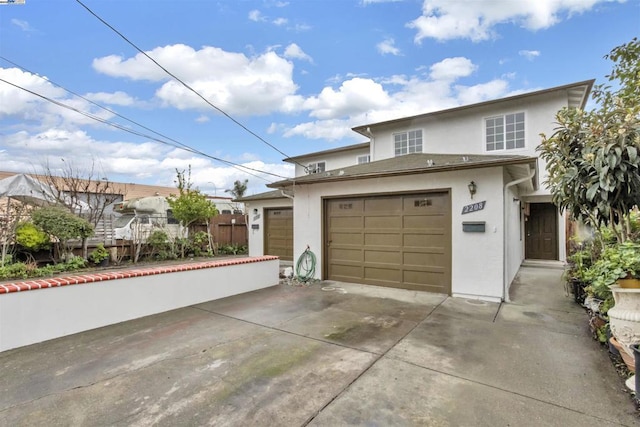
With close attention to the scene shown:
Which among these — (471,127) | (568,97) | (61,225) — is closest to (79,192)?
(61,225)

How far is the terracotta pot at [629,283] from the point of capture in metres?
2.88

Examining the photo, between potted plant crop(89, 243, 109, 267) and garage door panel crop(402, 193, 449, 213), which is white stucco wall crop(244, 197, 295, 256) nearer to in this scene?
potted plant crop(89, 243, 109, 267)

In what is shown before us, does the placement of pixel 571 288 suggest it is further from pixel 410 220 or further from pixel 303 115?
pixel 303 115

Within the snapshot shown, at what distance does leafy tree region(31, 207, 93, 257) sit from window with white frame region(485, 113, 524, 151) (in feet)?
45.7

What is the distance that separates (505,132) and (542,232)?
4.23 m

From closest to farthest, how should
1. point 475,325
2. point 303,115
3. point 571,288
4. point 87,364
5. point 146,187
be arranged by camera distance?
point 87,364 → point 475,325 → point 571,288 → point 303,115 → point 146,187

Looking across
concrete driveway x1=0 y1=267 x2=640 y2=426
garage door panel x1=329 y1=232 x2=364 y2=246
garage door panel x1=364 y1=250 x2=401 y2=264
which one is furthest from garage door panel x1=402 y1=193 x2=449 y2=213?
concrete driveway x1=0 y1=267 x2=640 y2=426

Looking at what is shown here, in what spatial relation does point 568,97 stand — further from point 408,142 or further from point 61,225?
point 61,225

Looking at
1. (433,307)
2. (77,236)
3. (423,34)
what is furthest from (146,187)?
(433,307)

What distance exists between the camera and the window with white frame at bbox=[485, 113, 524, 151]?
10.7m

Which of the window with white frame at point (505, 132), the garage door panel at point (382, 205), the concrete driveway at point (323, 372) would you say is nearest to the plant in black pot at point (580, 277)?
the concrete driveway at point (323, 372)

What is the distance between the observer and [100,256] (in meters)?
9.41

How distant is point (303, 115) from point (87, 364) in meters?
11.3

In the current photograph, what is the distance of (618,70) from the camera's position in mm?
6344
